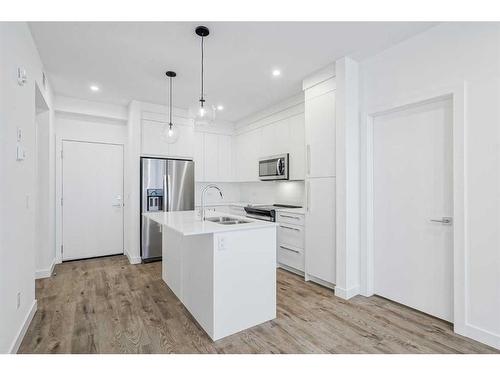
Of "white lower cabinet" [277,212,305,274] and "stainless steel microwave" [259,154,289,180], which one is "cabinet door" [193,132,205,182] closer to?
"stainless steel microwave" [259,154,289,180]

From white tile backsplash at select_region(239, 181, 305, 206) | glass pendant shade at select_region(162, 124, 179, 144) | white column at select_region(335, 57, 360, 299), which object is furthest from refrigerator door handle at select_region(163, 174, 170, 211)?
white column at select_region(335, 57, 360, 299)

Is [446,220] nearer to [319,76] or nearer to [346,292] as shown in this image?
[346,292]

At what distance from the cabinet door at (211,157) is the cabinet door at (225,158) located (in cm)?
7

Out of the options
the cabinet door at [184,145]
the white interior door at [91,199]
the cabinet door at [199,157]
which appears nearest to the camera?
the white interior door at [91,199]

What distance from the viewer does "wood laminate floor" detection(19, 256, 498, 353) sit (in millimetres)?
2006

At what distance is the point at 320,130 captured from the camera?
10.7 feet

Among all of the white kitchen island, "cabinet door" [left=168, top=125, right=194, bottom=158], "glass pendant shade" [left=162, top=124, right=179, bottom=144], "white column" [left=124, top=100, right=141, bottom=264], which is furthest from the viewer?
"cabinet door" [left=168, top=125, right=194, bottom=158]

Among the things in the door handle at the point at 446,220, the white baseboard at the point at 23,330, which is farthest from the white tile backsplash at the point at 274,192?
the white baseboard at the point at 23,330

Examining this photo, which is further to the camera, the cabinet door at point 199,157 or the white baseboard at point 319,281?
the cabinet door at point 199,157

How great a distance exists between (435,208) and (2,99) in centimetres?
350

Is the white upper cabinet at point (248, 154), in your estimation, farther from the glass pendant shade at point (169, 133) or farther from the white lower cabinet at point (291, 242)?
the glass pendant shade at point (169, 133)

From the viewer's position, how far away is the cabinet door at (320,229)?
10.2 ft

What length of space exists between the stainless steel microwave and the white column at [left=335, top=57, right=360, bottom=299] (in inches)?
53.2
